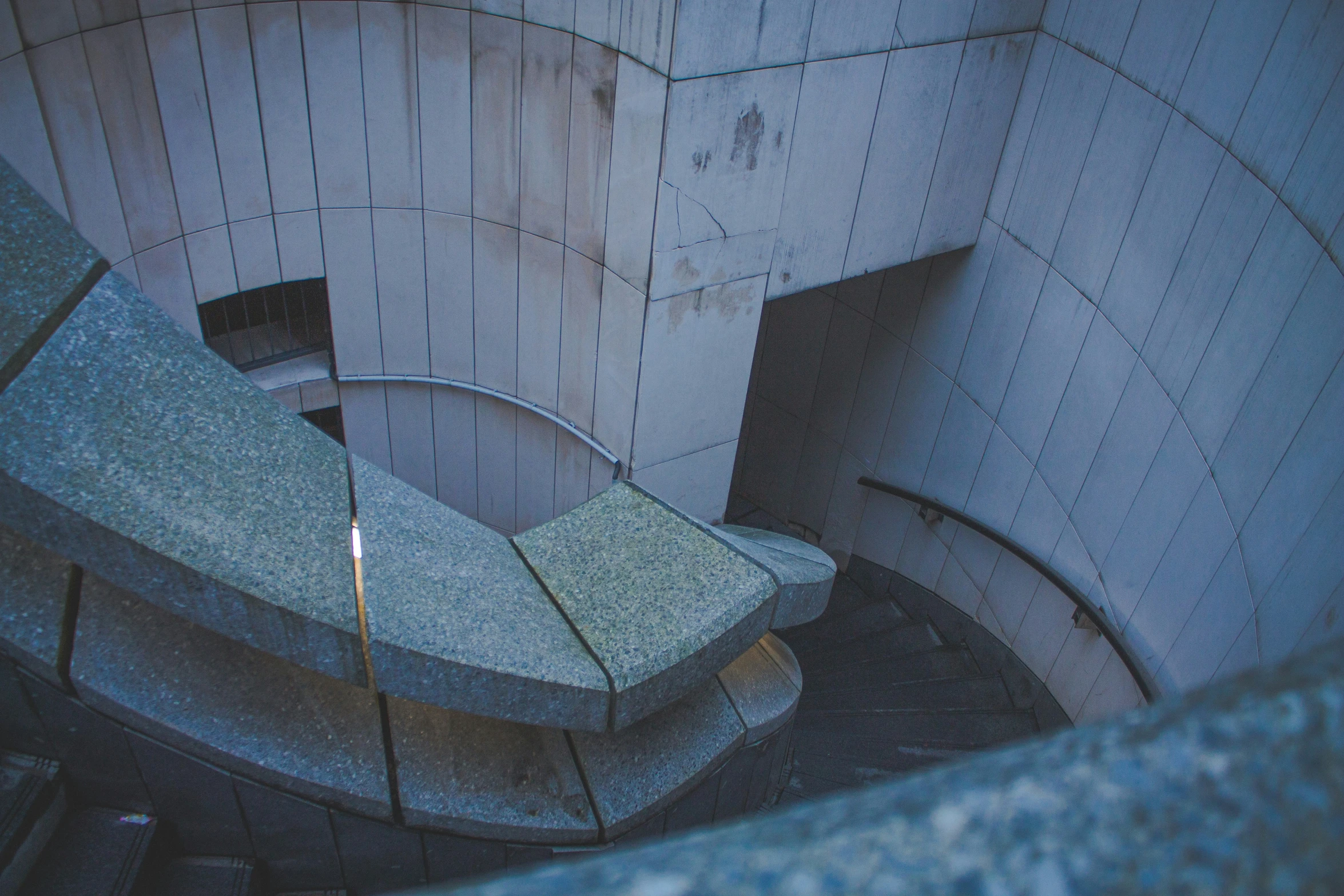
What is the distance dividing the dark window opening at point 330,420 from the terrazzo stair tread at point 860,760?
16.6 ft

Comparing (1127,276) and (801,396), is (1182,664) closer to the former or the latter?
(1127,276)

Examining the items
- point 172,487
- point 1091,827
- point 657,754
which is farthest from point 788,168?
point 1091,827

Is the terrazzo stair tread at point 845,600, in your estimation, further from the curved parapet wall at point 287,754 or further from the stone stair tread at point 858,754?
the curved parapet wall at point 287,754

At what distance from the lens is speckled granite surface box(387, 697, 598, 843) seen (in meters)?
3.53

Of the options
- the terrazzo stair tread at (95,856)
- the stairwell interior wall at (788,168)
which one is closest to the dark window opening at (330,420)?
the stairwell interior wall at (788,168)

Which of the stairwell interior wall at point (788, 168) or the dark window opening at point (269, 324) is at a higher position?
the stairwell interior wall at point (788, 168)

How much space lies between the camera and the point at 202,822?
3373mm

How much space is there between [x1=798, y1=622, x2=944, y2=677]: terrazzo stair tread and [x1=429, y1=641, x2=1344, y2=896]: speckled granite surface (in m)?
8.37

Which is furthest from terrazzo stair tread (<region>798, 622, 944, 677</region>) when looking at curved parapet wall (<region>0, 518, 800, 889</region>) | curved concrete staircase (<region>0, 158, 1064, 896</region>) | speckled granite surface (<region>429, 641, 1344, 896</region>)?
speckled granite surface (<region>429, 641, 1344, 896</region>)

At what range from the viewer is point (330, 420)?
29.3 ft

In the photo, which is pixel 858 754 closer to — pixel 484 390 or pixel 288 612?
pixel 484 390

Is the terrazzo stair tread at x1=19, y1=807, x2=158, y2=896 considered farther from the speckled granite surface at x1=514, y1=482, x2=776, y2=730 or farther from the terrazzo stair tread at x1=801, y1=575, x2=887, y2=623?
the terrazzo stair tread at x1=801, y1=575, x2=887, y2=623

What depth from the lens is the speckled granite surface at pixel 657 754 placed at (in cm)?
397

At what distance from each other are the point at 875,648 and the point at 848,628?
484 mm
